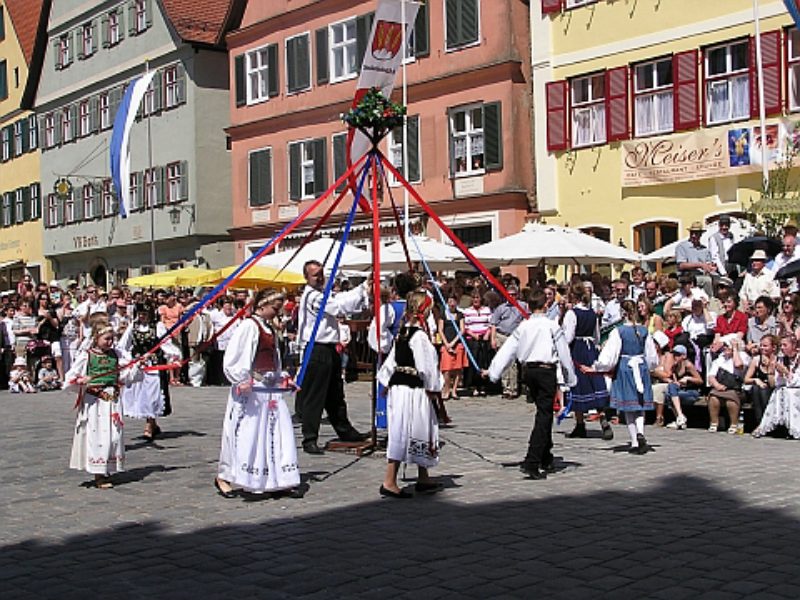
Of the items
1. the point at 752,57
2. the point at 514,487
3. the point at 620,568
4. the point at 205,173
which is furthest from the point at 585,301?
the point at 205,173

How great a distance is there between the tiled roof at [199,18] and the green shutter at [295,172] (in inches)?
251

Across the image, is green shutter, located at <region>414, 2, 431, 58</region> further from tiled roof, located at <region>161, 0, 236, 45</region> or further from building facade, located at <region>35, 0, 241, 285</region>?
tiled roof, located at <region>161, 0, 236, 45</region>

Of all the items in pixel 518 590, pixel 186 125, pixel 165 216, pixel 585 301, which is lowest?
pixel 518 590

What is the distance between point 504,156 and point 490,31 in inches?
120

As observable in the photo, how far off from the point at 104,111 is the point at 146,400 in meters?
33.0

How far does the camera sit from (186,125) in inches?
1535

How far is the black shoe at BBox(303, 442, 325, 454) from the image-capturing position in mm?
11953

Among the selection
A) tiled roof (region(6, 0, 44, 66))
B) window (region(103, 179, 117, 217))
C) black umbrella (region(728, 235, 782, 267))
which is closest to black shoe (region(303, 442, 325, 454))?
black umbrella (region(728, 235, 782, 267))

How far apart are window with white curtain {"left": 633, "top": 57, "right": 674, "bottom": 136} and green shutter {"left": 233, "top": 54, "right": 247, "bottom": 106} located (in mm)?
15534

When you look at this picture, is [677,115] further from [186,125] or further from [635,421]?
[186,125]

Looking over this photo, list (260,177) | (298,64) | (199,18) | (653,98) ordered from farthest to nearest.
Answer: (199,18), (260,177), (298,64), (653,98)

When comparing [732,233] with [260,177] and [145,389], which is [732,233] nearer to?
[145,389]

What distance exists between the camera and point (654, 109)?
2478 centimetres

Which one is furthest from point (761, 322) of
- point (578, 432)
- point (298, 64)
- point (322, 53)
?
point (298, 64)
